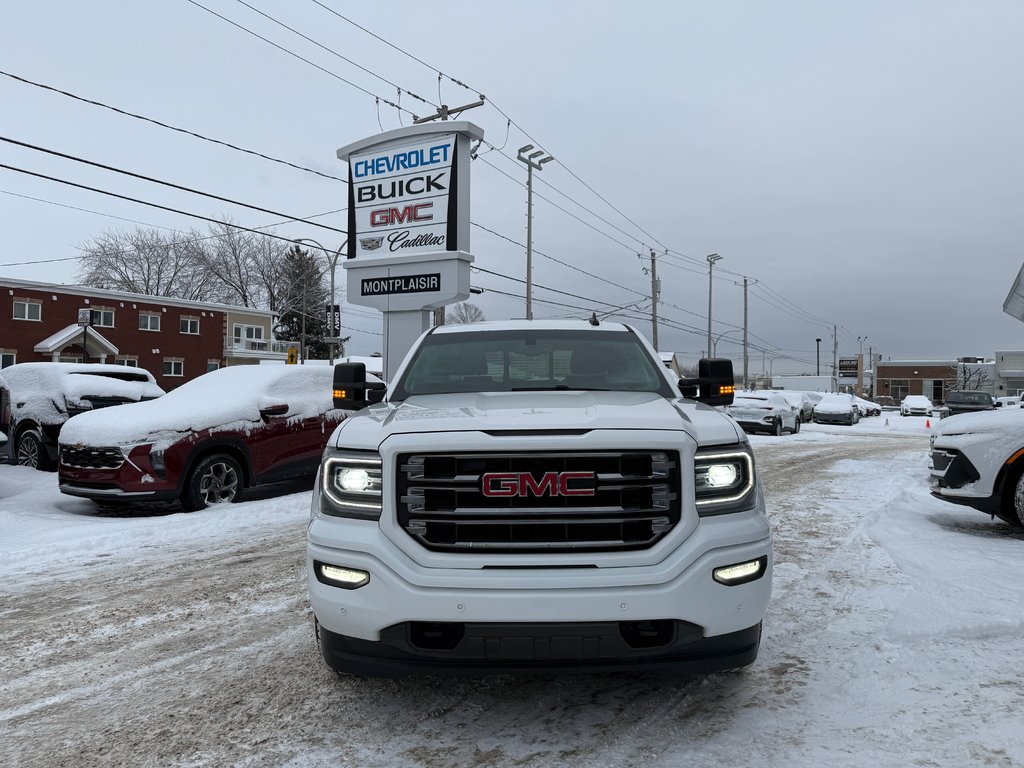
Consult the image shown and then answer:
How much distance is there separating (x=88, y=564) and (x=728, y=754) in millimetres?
5155

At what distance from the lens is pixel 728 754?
2732 millimetres

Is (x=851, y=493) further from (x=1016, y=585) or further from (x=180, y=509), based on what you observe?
(x=180, y=509)

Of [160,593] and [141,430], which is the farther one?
[141,430]

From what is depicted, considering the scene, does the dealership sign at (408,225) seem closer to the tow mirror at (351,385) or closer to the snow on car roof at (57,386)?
the snow on car roof at (57,386)

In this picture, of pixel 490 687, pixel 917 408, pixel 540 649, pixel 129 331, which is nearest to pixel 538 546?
pixel 540 649

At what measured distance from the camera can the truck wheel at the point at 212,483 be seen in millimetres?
7770

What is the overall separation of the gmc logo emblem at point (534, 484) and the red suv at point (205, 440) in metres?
5.88

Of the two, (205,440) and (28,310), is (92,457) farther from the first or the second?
(28,310)

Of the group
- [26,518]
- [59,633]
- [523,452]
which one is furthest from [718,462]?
[26,518]

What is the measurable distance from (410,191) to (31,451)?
7.92 meters

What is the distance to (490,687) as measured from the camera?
3.35 m

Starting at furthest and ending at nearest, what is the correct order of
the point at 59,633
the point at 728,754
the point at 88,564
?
the point at 88,564
the point at 59,633
the point at 728,754

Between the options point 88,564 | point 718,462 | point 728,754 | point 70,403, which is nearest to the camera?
point 728,754

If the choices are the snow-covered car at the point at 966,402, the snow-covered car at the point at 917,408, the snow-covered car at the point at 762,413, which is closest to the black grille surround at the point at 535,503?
the snow-covered car at the point at 762,413
